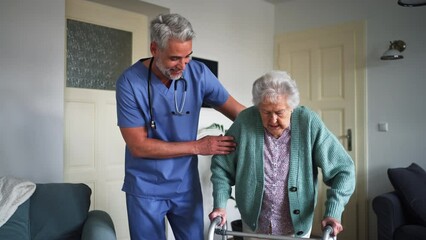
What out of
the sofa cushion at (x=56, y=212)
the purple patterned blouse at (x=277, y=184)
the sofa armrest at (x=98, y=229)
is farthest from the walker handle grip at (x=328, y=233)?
the sofa cushion at (x=56, y=212)

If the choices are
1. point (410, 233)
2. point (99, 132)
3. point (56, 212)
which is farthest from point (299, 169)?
point (99, 132)

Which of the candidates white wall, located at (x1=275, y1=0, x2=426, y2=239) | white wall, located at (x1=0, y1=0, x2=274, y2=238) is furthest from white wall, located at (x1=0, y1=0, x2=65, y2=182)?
white wall, located at (x1=275, y1=0, x2=426, y2=239)

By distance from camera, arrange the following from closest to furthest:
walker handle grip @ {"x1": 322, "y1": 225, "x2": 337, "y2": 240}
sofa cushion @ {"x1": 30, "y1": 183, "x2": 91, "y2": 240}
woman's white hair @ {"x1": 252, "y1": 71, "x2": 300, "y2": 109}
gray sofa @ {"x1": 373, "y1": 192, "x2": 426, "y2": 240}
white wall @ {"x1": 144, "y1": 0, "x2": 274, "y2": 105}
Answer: walker handle grip @ {"x1": 322, "y1": 225, "x2": 337, "y2": 240}, woman's white hair @ {"x1": 252, "y1": 71, "x2": 300, "y2": 109}, sofa cushion @ {"x1": 30, "y1": 183, "x2": 91, "y2": 240}, gray sofa @ {"x1": 373, "y1": 192, "x2": 426, "y2": 240}, white wall @ {"x1": 144, "y1": 0, "x2": 274, "y2": 105}

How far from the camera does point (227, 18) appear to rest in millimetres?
3906

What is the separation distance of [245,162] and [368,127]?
255 centimetres

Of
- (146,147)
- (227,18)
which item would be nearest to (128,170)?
(146,147)

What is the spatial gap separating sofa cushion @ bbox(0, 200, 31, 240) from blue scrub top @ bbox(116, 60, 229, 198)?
80 centimetres

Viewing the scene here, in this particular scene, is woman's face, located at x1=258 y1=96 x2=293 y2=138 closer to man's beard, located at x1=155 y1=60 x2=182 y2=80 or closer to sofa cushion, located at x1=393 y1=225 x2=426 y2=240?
man's beard, located at x1=155 y1=60 x2=182 y2=80

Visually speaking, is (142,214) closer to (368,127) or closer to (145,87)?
(145,87)

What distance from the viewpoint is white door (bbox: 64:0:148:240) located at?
292cm

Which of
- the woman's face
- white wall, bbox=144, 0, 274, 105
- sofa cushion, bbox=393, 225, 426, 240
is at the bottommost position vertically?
sofa cushion, bbox=393, 225, 426, 240

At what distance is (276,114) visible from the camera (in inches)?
57.7

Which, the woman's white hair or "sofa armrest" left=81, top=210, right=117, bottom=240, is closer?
the woman's white hair

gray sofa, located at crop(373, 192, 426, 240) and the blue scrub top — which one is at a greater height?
the blue scrub top
